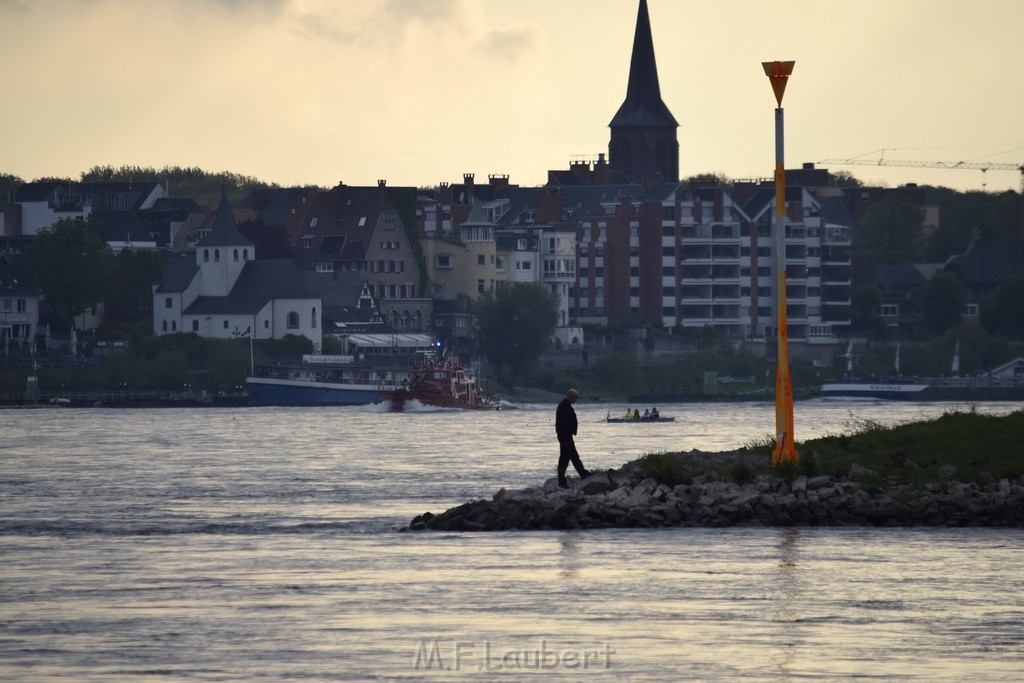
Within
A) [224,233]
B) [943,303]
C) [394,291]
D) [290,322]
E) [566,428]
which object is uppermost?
[224,233]

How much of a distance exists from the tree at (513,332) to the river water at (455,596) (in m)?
109

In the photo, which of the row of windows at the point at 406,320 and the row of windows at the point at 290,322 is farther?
the row of windows at the point at 406,320

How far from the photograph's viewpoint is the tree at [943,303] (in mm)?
187500

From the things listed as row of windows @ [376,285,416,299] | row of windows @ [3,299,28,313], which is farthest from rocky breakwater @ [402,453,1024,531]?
row of windows @ [376,285,416,299]

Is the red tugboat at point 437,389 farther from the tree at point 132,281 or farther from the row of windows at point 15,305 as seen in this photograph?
the tree at point 132,281

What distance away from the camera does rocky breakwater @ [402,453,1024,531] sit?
129 ft

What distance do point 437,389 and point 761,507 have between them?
9364 centimetres

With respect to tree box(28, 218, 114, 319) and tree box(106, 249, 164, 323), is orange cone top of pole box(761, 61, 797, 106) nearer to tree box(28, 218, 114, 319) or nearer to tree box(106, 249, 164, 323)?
tree box(28, 218, 114, 319)

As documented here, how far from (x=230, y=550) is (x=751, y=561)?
29.4 ft

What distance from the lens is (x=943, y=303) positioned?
614 ft

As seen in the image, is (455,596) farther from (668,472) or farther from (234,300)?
(234,300)

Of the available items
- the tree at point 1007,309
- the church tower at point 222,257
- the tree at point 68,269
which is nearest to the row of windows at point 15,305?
the tree at point 68,269

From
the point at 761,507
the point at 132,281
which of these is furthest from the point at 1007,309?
the point at 761,507

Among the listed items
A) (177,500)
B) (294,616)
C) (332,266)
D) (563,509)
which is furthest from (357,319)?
(294,616)
